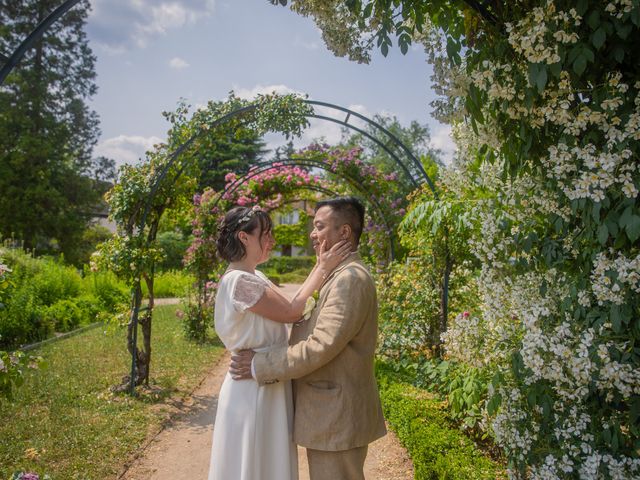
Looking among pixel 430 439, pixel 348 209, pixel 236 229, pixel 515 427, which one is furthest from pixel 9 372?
pixel 430 439

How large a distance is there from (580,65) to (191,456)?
13.4 ft

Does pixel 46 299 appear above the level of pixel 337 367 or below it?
below

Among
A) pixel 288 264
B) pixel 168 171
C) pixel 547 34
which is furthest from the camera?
pixel 288 264

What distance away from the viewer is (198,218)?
8.98 metres

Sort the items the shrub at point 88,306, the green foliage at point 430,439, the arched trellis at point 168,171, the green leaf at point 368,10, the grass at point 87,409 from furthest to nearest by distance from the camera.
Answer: the shrub at point 88,306, the arched trellis at point 168,171, the grass at point 87,409, the green foliage at point 430,439, the green leaf at point 368,10

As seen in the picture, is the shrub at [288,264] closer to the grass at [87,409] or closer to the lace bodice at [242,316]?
the grass at [87,409]

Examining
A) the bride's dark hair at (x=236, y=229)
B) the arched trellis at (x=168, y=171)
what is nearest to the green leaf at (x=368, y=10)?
the bride's dark hair at (x=236, y=229)

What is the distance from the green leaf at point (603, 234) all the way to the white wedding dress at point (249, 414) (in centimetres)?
142

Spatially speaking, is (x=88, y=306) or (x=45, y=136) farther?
(x=45, y=136)

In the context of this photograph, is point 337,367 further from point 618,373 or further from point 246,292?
point 618,373

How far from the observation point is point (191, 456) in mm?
4289

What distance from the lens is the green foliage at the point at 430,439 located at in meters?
3.11

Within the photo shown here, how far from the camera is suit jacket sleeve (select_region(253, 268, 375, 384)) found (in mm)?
2162

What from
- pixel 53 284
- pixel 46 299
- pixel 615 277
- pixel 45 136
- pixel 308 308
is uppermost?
pixel 45 136
